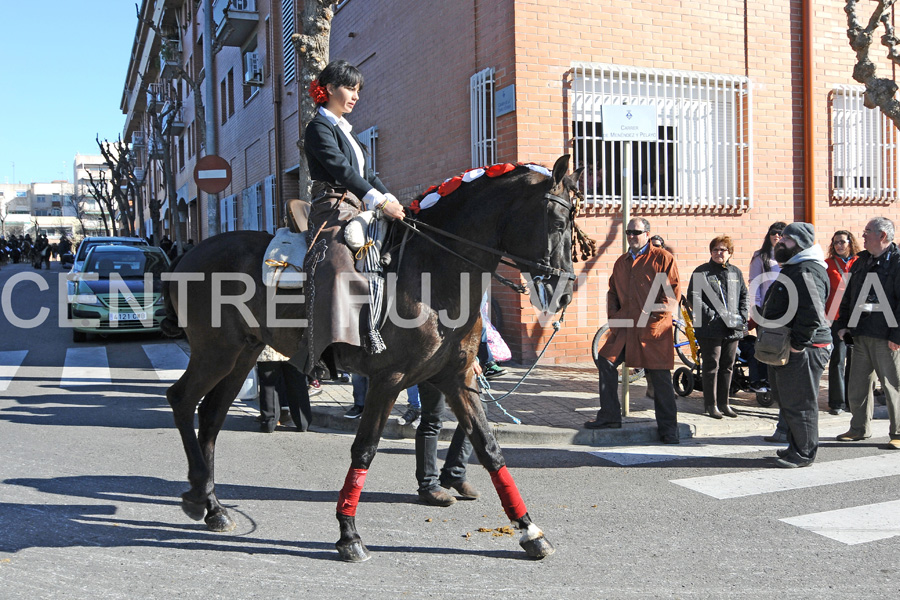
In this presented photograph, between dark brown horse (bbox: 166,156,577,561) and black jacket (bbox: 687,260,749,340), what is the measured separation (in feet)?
14.2

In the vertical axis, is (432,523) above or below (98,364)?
below

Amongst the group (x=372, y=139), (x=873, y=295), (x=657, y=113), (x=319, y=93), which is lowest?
(x=873, y=295)

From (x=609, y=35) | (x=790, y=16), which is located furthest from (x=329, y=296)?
(x=790, y=16)

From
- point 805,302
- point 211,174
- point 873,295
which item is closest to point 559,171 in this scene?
point 805,302

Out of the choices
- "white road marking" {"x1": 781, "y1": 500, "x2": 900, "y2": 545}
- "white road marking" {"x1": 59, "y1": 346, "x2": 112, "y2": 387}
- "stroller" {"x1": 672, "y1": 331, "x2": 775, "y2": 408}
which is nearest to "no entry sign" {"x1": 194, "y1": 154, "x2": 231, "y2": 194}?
"white road marking" {"x1": 59, "y1": 346, "x2": 112, "y2": 387}

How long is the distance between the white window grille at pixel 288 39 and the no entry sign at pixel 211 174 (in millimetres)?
7464

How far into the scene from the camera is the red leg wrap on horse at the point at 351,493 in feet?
13.8

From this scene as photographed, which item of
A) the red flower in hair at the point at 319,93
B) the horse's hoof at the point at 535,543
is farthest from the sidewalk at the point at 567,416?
the red flower in hair at the point at 319,93

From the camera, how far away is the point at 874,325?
693 centimetres

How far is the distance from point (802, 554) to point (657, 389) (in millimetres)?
2990

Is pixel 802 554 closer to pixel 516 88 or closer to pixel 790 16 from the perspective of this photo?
pixel 516 88

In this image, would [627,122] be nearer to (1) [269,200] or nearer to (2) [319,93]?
(2) [319,93]

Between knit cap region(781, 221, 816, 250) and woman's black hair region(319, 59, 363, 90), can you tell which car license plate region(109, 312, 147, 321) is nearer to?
woman's black hair region(319, 59, 363, 90)

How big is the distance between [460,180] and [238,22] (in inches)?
841
